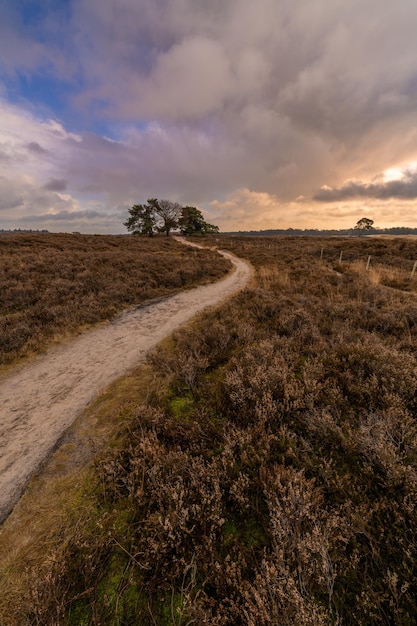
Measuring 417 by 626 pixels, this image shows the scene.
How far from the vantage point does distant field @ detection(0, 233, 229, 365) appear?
904 cm

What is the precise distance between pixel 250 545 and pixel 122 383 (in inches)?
180

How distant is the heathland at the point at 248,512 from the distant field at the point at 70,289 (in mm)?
5838

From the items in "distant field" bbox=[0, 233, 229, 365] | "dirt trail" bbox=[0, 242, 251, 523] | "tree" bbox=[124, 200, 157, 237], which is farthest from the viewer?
"tree" bbox=[124, 200, 157, 237]

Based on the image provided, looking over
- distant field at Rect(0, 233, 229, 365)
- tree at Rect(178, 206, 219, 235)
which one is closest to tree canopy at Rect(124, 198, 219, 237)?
tree at Rect(178, 206, 219, 235)

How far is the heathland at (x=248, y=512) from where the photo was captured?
2162 millimetres

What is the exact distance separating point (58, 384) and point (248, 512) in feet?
18.4

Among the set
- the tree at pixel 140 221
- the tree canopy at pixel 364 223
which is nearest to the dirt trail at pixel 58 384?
the tree at pixel 140 221

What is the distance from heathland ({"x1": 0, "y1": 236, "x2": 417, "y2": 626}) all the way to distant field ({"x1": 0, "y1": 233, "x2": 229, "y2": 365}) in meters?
5.84

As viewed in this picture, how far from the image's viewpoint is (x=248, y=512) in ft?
→ 9.62

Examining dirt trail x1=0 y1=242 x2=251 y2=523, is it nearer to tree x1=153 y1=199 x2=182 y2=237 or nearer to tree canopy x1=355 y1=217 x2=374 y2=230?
tree x1=153 y1=199 x2=182 y2=237

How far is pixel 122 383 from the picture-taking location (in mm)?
6297

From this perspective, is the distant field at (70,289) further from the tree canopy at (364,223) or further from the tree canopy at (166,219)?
the tree canopy at (364,223)

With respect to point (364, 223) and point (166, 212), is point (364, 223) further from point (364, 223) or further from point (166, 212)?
point (166, 212)

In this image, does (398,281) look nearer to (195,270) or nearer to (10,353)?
(195,270)
